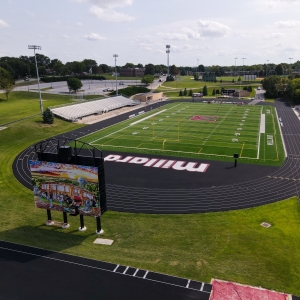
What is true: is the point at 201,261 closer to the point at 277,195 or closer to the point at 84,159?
the point at 84,159

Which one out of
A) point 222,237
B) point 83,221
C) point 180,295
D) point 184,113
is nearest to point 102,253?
point 83,221

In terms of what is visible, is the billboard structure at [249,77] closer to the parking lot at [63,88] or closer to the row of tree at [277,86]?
the row of tree at [277,86]

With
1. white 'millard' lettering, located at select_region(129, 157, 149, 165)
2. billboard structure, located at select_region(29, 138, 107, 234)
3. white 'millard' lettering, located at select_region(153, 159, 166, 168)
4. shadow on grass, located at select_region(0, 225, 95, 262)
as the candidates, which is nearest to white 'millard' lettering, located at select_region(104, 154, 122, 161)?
white 'millard' lettering, located at select_region(129, 157, 149, 165)

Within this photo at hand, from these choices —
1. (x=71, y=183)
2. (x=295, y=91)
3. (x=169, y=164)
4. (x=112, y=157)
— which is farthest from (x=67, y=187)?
(x=295, y=91)

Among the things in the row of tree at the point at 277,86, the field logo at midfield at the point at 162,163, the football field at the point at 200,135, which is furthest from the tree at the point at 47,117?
the row of tree at the point at 277,86

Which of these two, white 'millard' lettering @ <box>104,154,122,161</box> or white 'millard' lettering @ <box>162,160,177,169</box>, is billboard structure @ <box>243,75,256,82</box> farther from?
white 'millard' lettering @ <box>104,154,122,161</box>

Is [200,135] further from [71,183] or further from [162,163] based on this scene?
[71,183]
